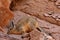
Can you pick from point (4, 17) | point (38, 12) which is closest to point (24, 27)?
point (4, 17)

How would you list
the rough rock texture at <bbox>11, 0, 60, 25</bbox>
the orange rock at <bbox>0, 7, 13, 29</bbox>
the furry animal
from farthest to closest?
the rough rock texture at <bbox>11, 0, 60, 25</bbox> < the orange rock at <bbox>0, 7, 13, 29</bbox> < the furry animal

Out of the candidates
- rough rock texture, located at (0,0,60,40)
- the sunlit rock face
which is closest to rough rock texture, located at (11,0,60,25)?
rough rock texture, located at (0,0,60,40)

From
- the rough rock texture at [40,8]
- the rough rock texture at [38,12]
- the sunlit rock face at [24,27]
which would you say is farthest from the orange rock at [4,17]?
the rough rock texture at [40,8]

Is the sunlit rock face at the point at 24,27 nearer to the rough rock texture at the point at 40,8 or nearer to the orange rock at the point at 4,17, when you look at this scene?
the orange rock at the point at 4,17

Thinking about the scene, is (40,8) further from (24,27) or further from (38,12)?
(24,27)

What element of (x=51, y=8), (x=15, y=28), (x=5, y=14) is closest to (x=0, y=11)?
(x=5, y=14)

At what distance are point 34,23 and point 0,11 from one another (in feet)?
2.01

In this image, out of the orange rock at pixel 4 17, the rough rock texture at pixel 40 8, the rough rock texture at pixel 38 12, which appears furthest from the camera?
the rough rock texture at pixel 40 8

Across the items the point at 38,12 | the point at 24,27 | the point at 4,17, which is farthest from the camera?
the point at 38,12

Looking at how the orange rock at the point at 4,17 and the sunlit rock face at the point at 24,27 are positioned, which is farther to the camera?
the orange rock at the point at 4,17

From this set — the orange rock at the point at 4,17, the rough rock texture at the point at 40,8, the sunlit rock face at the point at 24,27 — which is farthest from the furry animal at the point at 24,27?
the rough rock texture at the point at 40,8

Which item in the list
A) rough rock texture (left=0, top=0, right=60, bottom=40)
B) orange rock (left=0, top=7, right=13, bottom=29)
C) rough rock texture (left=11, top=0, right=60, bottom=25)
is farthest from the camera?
rough rock texture (left=11, top=0, right=60, bottom=25)

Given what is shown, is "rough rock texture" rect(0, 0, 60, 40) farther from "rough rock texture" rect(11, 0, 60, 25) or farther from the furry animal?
the furry animal

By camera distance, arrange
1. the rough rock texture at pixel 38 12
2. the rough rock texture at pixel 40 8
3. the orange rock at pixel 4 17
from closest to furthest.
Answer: the orange rock at pixel 4 17, the rough rock texture at pixel 38 12, the rough rock texture at pixel 40 8
